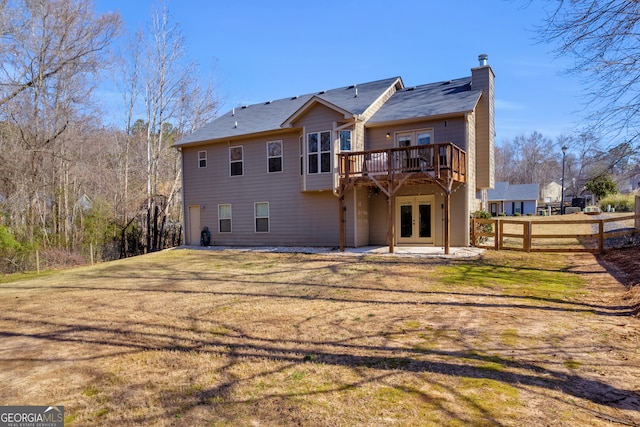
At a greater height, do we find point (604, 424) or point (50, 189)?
point (50, 189)

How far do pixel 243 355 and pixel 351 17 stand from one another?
39.8ft

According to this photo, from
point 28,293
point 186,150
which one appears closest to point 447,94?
point 186,150

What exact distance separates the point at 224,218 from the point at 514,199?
3526cm

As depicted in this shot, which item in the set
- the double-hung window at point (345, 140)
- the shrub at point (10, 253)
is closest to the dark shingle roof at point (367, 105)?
the double-hung window at point (345, 140)

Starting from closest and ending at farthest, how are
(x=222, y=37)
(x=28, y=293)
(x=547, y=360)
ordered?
(x=547, y=360) → (x=28, y=293) → (x=222, y=37)

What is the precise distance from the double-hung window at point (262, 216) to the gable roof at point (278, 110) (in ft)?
10.6

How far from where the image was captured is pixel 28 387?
12.1 ft

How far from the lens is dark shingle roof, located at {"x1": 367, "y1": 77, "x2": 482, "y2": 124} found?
1396 cm

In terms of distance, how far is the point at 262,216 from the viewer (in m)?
16.9

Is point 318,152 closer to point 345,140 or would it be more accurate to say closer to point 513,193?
point 345,140

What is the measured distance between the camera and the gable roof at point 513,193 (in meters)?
41.6

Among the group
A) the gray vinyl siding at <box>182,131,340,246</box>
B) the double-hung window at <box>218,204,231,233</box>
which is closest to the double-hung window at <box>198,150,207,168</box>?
the gray vinyl siding at <box>182,131,340,246</box>

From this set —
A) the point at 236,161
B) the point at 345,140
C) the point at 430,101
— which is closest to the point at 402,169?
the point at 345,140

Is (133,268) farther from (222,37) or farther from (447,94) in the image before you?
(447,94)
